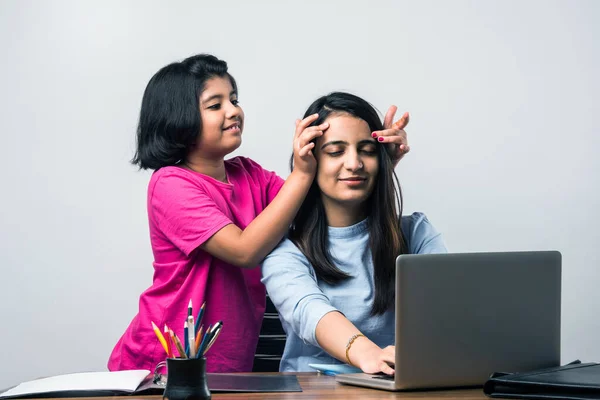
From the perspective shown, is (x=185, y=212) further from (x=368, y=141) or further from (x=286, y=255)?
(x=368, y=141)

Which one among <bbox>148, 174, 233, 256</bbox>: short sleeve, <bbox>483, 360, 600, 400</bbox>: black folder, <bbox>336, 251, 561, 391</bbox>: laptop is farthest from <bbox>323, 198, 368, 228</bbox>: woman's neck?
<bbox>483, 360, 600, 400</bbox>: black folder

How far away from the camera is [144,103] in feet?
6.93

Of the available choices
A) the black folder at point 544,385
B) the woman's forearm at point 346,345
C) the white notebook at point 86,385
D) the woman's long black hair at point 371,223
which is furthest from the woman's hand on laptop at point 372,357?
the white notebook at point 86,385

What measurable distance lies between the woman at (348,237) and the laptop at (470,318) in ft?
1.12

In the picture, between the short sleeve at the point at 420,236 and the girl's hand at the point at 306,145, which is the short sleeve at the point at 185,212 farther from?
the short sleeve at the point at 420,236

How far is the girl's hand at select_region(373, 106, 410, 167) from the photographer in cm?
188

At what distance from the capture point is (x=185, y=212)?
192 centimetres

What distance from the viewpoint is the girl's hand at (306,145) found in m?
1.84

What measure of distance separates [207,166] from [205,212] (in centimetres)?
18

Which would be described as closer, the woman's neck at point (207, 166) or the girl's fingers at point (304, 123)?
the girl's fingers at point (304, 123)

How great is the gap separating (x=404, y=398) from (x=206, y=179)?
0.83m

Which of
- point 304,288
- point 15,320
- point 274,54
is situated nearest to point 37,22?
point 274,54

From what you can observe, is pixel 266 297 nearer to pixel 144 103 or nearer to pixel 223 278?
pixel 223 278

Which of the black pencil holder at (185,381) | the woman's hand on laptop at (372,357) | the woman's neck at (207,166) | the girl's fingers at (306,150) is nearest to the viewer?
the black pencil holder at (185,381)
